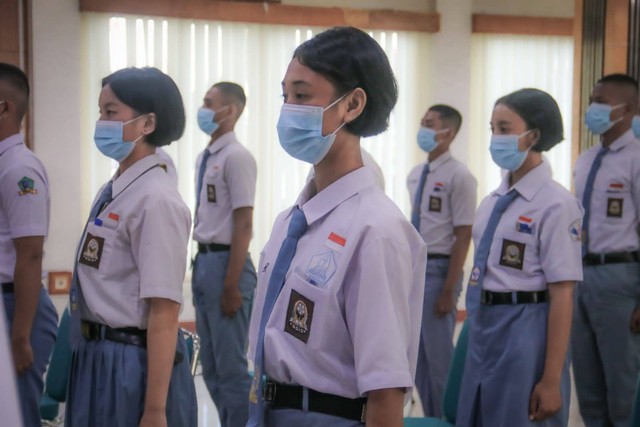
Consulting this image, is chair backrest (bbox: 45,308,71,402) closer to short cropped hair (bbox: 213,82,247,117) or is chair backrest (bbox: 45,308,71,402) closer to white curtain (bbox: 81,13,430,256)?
short cropped hair (bbox: 213,82,247,117)

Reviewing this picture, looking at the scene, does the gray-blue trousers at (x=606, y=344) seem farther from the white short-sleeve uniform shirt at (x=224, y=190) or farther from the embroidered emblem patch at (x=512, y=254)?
the white short-sleeve uniform shirt at (x=224, y=190)

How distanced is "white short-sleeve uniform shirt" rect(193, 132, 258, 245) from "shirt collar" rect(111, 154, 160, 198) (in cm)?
182

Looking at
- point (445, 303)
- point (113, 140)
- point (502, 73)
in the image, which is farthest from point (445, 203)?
point (502, 73)

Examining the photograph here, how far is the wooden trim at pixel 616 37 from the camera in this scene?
5206 millimetres

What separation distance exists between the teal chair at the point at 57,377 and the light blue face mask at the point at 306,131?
193 centimetres

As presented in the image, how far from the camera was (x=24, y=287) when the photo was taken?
8.76ft

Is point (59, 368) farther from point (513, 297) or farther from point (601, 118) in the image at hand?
point (601, 118)

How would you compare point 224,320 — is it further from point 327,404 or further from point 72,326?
point 327,404

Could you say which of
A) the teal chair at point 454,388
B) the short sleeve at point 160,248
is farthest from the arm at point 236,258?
the short sleeve at point 160,248

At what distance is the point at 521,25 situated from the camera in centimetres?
712

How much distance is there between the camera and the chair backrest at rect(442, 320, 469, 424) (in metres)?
2.98

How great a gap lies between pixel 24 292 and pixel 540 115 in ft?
5.76

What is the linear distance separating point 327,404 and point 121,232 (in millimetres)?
877

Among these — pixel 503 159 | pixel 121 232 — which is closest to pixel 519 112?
pixel 503 159
